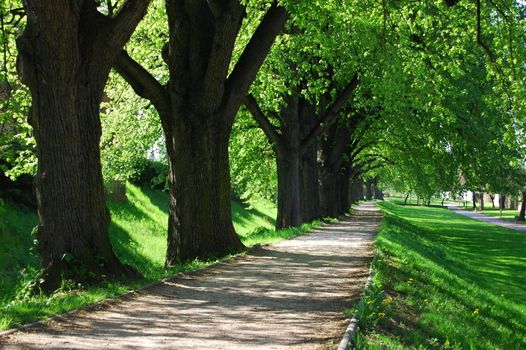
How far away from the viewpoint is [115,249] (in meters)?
23.0

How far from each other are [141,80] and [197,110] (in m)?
1.27

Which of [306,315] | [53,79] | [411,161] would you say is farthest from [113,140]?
[411,161]

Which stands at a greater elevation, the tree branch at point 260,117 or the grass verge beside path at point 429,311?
the tree branch at point 260,117

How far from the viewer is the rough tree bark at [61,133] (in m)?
9.23

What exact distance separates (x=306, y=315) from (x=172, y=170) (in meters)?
6.38

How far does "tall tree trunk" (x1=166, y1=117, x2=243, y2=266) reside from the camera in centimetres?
1333

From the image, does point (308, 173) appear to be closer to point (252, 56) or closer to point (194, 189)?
point (252, 56)

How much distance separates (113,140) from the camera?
2197 centimetres

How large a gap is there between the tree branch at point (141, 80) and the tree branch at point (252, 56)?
1275mm

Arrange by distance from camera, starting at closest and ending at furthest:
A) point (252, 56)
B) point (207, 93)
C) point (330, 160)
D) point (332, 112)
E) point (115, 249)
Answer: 1. point (207, 93)
2. point (252, 56)
3. point (115, 249)
4. point (332, 112)
5. point (330, 160)

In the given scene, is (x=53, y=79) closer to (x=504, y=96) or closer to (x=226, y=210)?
(x=226, y=210)

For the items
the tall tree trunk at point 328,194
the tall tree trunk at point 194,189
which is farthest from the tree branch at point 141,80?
the tall tree trunk at point 328,194

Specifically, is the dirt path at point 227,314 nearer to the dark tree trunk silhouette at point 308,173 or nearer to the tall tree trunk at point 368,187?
the dark tree trunk silhouette at point 308,173

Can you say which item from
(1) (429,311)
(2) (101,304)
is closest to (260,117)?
(1) (429,311)
